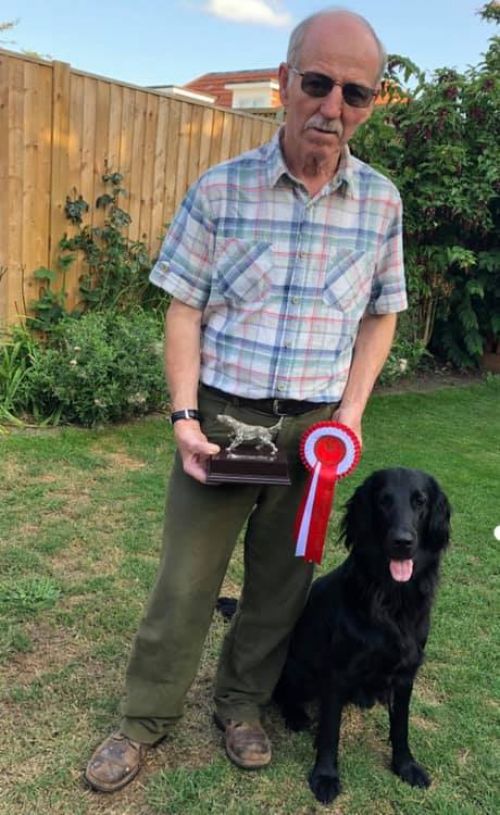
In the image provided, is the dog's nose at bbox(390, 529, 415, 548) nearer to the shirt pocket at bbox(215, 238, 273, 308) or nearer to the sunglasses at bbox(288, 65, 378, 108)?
the shirt pocket at bbox(215, 238, 273, 308)

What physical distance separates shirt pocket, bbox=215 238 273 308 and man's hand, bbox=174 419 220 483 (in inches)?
14.5

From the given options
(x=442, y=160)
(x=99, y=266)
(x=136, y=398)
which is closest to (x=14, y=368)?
(x=136, y=398)

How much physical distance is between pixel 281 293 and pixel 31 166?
412 centimetres

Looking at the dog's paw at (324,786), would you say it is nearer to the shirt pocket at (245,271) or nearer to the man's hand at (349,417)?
the man's hand at (349,417)

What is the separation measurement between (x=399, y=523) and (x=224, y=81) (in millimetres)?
20913

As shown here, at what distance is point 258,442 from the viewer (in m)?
1.97

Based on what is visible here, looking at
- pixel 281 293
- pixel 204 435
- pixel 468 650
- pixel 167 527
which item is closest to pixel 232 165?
pixel 281 293

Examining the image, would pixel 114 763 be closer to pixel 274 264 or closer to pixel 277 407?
pixel 277 407

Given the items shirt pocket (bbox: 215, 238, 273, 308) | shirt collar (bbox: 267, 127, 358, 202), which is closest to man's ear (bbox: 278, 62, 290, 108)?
shirt collar (bbox: 267, 127, 358, 202)

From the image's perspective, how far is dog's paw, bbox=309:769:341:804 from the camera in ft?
7.14

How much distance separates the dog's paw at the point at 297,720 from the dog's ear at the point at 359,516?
0.70 metres

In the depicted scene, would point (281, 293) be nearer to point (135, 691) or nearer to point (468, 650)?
point (135, 691)

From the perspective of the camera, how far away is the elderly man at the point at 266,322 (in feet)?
6.00

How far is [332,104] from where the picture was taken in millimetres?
1764
